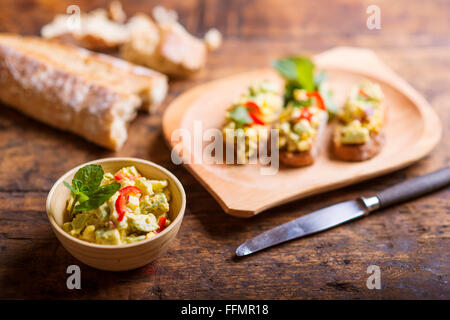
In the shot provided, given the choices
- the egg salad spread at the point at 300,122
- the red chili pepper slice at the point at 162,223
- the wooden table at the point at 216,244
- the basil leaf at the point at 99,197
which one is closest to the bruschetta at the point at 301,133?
the egg salad spread at the point at 300,122

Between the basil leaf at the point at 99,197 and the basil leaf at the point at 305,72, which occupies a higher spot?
the basil leaf at the point at 305,72

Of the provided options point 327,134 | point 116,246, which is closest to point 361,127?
point 327,134

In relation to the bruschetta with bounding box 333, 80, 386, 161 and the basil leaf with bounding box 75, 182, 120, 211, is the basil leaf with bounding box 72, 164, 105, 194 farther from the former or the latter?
the bruschetta with bounding box 333, 80, 386, 161

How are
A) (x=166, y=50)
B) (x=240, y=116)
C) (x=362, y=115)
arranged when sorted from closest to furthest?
(x=240, y=116) → (x=362, y=115) → (x=166, y=50)

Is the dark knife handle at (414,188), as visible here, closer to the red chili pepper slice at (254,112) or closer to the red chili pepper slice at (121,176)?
the red chili pepper slice at (254,112)

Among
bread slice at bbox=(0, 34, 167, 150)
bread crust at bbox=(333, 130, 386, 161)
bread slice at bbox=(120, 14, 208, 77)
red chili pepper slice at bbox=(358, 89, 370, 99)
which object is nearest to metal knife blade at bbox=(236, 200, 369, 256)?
bread crust at bbox=(333, 130, 386, 161)

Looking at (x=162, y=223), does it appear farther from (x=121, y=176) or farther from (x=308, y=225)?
(x=308, y=225)

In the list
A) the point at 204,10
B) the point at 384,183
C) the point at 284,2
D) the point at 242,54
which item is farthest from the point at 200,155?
the point at 284,2
